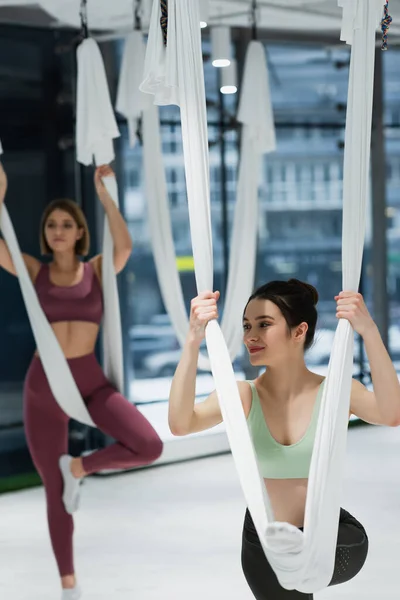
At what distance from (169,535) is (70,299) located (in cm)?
151

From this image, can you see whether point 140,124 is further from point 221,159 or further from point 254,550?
point 254,550

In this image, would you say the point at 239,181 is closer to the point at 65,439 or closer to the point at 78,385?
the point at 78,385

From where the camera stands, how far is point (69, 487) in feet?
10.9

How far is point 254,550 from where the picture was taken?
2201 millimetres

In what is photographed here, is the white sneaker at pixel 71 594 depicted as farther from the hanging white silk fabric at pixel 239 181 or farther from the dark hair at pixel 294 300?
the hanging white silk fabric at pixel 239 181

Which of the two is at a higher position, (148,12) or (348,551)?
(148,12)

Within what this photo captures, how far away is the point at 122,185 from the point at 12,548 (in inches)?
110

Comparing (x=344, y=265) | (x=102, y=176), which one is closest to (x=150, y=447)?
(x=102, y=176)

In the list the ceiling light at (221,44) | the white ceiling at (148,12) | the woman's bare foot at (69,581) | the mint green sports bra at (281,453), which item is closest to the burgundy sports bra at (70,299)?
the woman's bare foot at (69,581)

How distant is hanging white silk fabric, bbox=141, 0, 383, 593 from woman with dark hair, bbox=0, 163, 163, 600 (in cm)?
130

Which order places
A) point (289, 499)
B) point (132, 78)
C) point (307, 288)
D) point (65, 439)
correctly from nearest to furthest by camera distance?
point (289, 499)
point (307, 288)
point (65, 439)
point (132, 78)

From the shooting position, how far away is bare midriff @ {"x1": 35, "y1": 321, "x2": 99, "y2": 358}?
3576 millimetres

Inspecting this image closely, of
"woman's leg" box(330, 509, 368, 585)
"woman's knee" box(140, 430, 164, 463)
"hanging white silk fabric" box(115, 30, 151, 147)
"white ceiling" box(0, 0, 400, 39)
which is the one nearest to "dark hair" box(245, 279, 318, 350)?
"woman's leg" box(330, 509, 368, 585)

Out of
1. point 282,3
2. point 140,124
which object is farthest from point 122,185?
point 282,3
